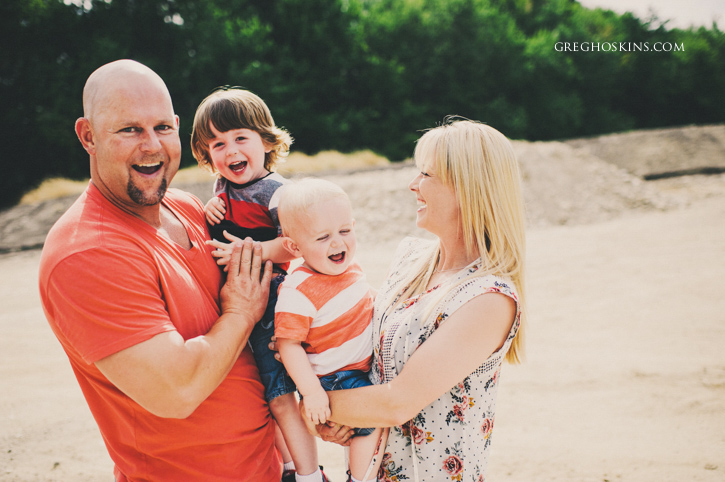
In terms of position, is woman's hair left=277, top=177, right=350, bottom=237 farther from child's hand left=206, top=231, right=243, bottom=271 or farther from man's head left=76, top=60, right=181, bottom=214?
man's head left=76, top=60, right=181, bottom=214

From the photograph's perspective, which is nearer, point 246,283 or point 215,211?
point 246,283

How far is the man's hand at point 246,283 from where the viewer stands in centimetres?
221

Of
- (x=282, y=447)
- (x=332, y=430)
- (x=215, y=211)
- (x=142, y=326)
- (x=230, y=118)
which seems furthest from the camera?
(x=230, y=118)

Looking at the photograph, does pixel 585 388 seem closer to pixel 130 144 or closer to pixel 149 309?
pixel 149 309

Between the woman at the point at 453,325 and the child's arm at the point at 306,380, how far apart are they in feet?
0.18

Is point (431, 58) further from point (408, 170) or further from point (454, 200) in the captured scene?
point (454, 200)

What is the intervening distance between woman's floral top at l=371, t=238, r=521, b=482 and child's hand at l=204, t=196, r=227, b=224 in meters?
1.14

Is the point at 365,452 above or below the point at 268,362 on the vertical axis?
below

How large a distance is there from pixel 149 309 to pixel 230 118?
144cm

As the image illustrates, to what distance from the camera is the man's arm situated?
176cm

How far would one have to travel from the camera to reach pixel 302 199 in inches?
94.0

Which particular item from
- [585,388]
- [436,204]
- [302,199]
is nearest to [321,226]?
[302,199]

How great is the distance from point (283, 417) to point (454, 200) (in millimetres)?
1302

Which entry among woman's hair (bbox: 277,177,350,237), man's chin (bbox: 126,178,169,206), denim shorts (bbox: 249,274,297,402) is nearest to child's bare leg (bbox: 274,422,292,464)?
denim shorts (bbox: 249,274,297,402)
